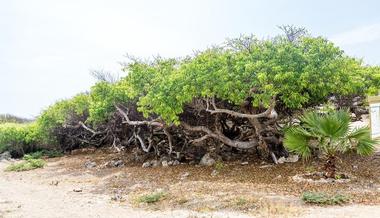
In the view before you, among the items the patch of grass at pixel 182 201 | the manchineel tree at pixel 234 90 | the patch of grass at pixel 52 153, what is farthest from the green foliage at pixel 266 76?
the patch of grass at pixel 52 153

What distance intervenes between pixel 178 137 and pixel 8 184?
230 inches

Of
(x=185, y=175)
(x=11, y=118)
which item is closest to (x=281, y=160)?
(x=185, y=175)

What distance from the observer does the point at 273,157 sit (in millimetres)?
12578

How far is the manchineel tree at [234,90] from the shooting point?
10.2 m

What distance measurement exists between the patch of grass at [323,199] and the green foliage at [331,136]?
174 cm

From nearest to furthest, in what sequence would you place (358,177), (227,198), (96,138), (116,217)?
1. (116,217)
2. (227,198)
3. (358,177)
4. (96,138)

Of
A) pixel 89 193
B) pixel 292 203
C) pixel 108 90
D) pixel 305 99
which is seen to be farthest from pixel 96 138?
pixel 292 203

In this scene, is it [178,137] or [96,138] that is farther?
[96,138]

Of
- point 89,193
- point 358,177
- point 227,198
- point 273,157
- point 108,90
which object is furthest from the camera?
point 108,90

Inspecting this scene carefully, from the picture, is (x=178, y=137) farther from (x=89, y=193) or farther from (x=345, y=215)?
(x=345, y=215)

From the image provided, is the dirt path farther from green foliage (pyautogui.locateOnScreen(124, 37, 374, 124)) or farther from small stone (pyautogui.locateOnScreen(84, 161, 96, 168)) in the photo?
green foliage (pyautogui.locateOnScreen(124, 37, 374, 124))

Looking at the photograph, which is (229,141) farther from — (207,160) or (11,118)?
(11,118)

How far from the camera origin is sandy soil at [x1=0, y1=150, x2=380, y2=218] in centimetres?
784

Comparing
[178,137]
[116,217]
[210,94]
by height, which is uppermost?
[210,94]
